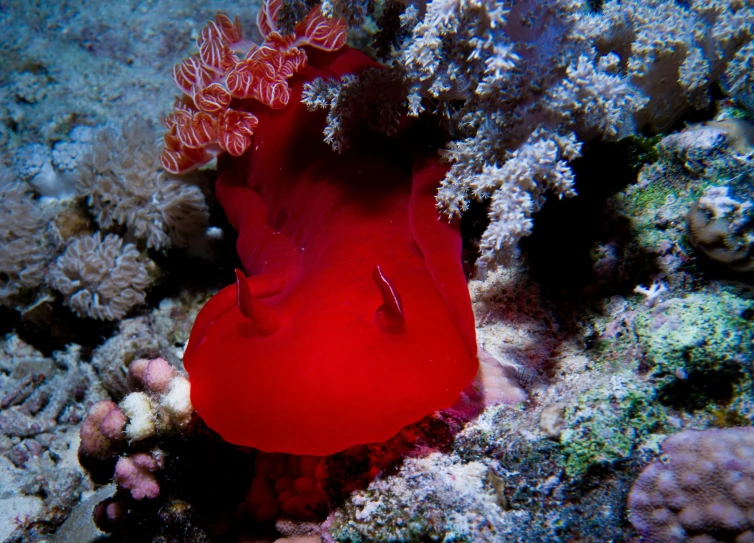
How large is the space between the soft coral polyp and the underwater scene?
0.01m

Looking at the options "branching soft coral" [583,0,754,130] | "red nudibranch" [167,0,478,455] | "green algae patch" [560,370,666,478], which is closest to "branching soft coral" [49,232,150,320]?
"red nudibranch" [167,0,478,455]

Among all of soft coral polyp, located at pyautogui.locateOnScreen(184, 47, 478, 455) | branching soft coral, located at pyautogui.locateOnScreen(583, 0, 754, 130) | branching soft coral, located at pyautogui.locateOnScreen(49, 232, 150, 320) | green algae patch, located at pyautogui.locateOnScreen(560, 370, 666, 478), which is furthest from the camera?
branching soft coral, located at pyautogui.locateOnScreen(49, 232, 150, 320)

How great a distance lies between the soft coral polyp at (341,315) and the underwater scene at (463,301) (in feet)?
0.04

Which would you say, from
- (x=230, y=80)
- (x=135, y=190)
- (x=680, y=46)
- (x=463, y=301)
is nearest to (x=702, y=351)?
(x=463, y=301)

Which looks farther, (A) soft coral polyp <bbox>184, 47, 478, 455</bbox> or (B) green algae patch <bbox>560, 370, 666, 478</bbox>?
(A) soft coral polyp <bbox>184, 47, 478, 455</bbox>

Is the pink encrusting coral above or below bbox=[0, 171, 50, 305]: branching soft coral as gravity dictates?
above

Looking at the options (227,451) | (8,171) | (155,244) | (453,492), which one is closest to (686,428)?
(453,492)

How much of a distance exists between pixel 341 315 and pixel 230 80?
6.01 ft

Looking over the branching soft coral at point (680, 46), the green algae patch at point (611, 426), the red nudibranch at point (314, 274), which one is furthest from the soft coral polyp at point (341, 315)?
the branching soft coral at point (680, 46)

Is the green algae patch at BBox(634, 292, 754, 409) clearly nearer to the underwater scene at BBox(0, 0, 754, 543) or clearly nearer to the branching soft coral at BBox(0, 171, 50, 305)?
the underwater scene at BBox(0, 0, 754, 543)

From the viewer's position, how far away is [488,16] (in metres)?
1.75

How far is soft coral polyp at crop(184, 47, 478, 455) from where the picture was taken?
175 centimetres

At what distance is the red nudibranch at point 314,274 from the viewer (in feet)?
5.79

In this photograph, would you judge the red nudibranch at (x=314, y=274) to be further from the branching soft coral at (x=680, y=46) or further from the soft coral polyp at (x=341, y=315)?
the branching soft coral at (x=680, y=46)
